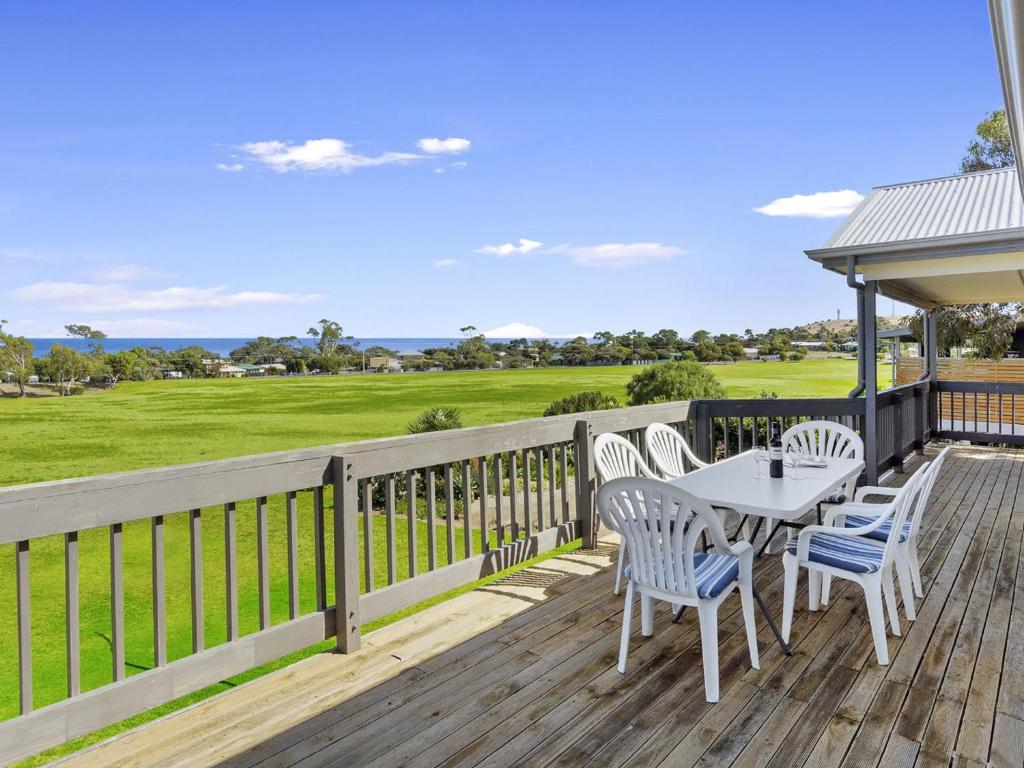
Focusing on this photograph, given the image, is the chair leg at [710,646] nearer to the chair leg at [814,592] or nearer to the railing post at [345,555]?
the chair leg at [814,592]

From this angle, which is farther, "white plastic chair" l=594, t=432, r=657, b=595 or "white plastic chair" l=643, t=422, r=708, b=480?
"white plastic chair" l=643, t=422, r=708, b=480

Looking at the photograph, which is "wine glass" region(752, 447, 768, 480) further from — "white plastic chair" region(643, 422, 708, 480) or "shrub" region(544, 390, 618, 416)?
"shrub" region(544, 390, 618, 416)

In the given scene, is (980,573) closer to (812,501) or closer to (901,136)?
(812,501)

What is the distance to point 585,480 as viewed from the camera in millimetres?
4195

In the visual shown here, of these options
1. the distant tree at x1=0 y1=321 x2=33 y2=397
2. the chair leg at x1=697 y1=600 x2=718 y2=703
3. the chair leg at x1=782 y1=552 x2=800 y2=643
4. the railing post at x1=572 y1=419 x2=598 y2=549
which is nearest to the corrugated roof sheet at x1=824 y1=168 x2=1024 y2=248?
the railing post at x1=572 y1=419 x2=598 y2=549

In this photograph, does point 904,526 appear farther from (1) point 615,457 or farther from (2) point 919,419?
(2) point 919,419

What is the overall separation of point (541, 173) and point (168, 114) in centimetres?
2063

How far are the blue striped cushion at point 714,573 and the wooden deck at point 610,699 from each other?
392mm

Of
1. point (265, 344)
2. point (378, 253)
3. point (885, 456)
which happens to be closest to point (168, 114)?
point (265, 344)

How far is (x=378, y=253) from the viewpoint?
161 feet

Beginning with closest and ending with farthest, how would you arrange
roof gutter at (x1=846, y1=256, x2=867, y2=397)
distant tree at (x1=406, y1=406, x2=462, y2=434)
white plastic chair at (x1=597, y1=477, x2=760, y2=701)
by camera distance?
white plastic chair at (x1=597, y1=477, x2=760, y2=701) < roof gutter at (x1=846, y1=256, x2=867, y2=397) < distant tree at (x1=406, y1=406, x2=462, y2=434)

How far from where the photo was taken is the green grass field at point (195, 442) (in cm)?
931

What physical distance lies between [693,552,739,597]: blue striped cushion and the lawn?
28097 mm

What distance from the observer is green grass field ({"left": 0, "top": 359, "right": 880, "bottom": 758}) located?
9.31 metres
